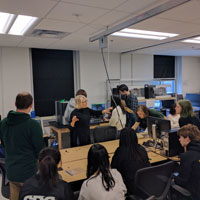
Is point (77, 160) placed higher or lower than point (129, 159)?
lower

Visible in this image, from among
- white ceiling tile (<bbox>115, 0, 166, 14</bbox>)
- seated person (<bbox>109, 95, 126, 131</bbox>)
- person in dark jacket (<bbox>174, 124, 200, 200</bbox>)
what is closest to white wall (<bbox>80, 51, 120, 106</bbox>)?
seated person (<bbox>109, 95, 126, 131</bbox>)

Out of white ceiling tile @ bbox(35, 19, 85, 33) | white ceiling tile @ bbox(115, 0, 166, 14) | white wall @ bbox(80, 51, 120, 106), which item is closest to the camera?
white ceiling tile @ bbox(115, 0, 166, 14)

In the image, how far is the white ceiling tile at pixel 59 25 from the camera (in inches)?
108

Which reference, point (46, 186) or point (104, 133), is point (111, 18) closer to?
point (104, 133)

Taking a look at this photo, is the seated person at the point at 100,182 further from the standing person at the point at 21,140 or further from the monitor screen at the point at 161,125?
the monitor screen at the point at 161,125

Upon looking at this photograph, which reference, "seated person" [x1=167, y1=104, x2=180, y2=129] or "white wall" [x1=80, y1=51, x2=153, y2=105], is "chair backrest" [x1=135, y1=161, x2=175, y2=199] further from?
"white wall" [x1=80, y1=51, x2=153, y2=105]

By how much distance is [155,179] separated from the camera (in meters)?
1.77

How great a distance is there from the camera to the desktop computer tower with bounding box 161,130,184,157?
249cm

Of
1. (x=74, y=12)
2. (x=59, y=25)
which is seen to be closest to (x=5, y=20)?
(x=59, y=25)

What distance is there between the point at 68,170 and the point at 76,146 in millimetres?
966

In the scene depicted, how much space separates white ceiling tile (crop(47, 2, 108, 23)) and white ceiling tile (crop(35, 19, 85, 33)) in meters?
0.17

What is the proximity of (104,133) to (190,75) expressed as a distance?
5363mm

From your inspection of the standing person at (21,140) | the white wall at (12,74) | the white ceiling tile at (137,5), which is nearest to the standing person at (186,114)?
the white ceiling tile at (137,5)

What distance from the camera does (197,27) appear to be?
3.18m
